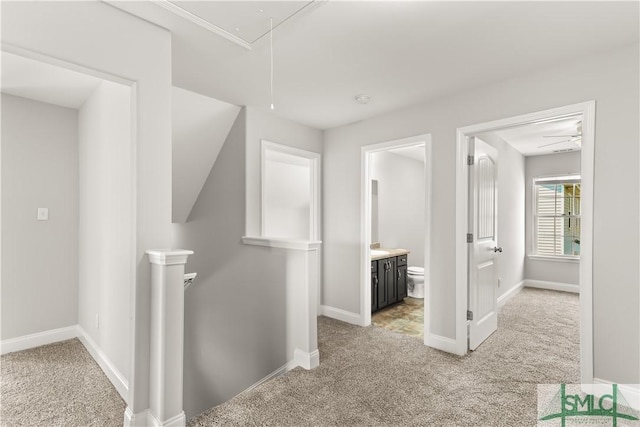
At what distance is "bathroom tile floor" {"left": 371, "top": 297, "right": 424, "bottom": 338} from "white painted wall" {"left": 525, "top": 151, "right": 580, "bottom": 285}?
2.58 m

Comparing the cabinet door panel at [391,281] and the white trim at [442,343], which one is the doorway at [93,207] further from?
the cabinet door panel at [391,281]

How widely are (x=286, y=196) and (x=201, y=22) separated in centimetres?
312

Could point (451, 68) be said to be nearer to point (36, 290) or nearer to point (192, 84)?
point (192, 84)

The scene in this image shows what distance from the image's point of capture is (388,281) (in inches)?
172

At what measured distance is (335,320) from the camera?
3.82 m

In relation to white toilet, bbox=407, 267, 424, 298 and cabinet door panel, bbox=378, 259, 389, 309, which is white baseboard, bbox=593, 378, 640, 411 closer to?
cabinet door panel, bbox=378, 259, 389, 309

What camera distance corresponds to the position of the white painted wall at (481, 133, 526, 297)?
4477 mm

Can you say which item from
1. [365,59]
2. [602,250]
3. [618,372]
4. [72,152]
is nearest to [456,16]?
[365,59]

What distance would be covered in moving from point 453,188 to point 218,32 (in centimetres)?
225

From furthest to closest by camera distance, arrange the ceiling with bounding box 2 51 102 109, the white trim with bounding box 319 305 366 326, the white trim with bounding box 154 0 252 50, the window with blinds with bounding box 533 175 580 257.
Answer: the window with blinds with bounding box 533 175 580 257, the white trim with bounding box 319 305 366 326, the ceiling with bounding box 2 51 102 109, the white trim with bounding box 154 0 252 50

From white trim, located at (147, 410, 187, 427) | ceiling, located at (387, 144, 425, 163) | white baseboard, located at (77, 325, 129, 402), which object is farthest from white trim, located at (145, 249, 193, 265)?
ceiling, located at (387, 144, 425, 163)

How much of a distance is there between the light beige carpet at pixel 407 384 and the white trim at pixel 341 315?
0.22 m

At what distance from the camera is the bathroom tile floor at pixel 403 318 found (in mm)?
3554

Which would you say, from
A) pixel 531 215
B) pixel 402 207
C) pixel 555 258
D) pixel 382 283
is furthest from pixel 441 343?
pixel 531 215
